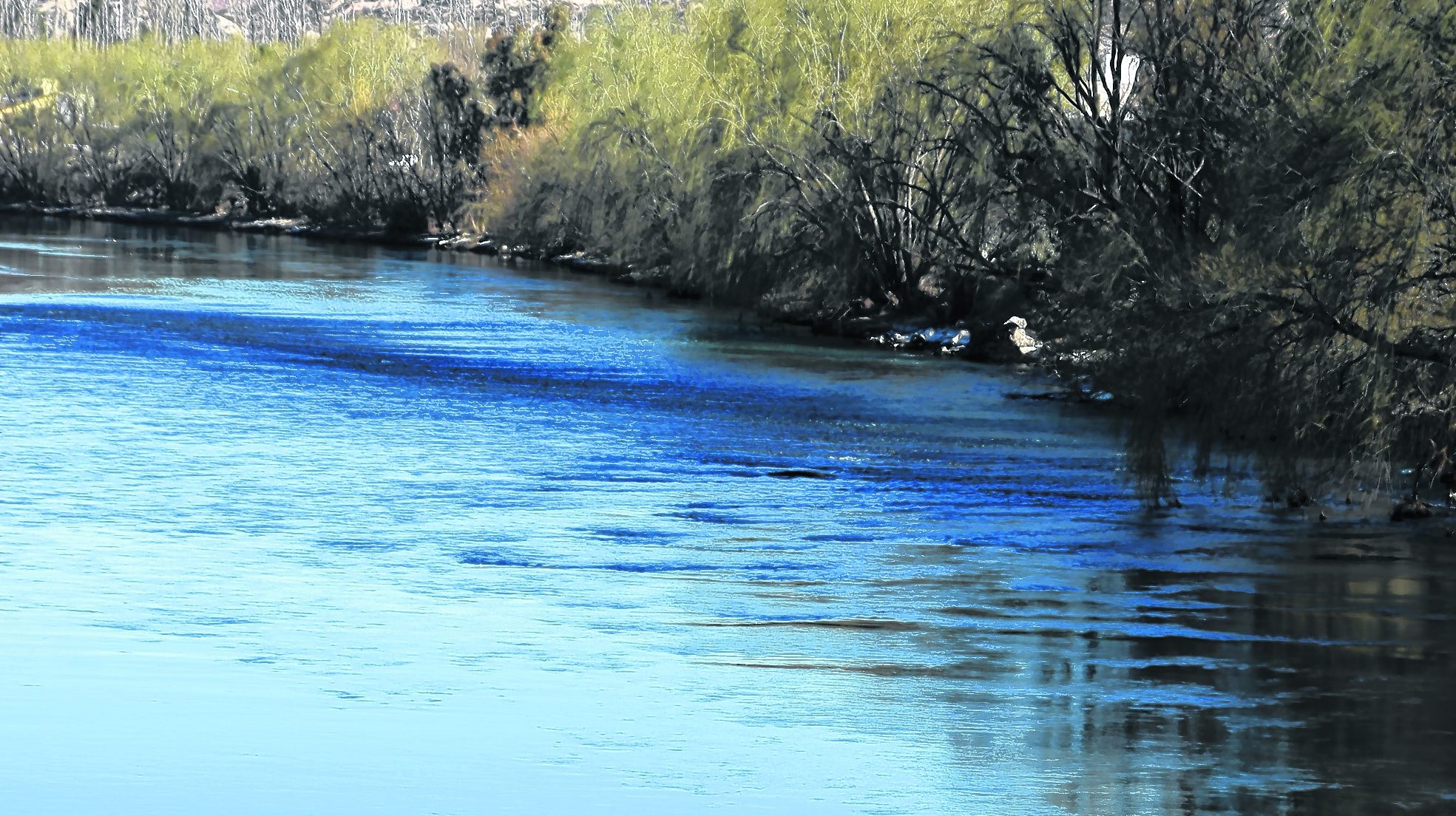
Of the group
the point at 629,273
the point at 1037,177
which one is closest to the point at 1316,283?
the point at 1037,177

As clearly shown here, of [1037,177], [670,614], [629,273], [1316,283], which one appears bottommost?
[670,614]

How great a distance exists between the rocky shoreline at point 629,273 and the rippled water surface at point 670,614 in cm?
674

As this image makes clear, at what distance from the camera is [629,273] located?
68.9 metres

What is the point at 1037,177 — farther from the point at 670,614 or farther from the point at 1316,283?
the point at 670,614

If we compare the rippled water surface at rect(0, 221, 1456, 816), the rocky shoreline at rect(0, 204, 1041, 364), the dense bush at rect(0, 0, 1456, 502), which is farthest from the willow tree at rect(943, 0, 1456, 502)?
the rocky shoreline at rect(0, 204, 1041, 364)

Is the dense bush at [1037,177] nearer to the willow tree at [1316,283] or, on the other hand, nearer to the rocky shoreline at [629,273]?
the willow tree at [1316,283]

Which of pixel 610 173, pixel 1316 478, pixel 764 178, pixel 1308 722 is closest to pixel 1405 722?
pixel 1308 722

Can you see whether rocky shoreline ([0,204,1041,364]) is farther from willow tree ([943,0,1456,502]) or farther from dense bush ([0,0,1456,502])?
willow tree ([943,0,1456,502])

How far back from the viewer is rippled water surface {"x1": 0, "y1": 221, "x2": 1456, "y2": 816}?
12094 millimetres

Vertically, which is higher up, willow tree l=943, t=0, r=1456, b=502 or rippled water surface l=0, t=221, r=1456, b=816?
willow tree l=943, t=0, r=1456, b=502

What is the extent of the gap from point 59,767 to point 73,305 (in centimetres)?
4149

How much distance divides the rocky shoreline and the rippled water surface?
6.74 m

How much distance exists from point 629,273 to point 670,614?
170ft

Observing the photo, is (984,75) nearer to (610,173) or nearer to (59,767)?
(59,767)
